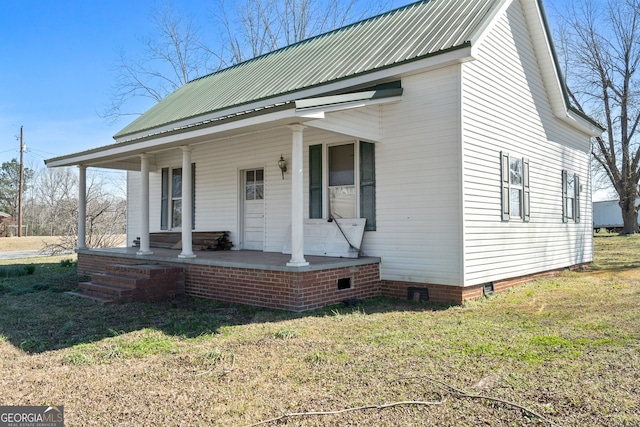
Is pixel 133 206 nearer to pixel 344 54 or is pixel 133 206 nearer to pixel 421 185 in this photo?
pixel 344 54

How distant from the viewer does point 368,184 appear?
8.67 m

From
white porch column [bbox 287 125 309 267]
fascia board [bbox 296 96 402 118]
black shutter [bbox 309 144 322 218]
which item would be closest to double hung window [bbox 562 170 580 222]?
fascia board [bbox 296 96 402 118]

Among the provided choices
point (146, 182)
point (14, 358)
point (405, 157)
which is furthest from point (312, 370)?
point (146, 182)

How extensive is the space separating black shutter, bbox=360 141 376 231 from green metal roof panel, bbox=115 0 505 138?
56.2 inches

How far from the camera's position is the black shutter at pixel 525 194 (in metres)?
9.77

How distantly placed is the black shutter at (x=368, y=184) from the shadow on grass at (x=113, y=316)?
1532 millimetres

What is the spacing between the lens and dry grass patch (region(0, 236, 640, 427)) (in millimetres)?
3516

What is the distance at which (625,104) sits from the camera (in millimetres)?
25234

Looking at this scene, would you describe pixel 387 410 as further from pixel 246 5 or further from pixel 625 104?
pixel 625 104

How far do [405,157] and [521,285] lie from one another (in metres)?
3.98

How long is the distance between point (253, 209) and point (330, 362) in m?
6.77

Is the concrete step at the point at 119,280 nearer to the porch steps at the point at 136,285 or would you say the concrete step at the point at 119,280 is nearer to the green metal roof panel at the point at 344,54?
the porch steps at the point at 136,285

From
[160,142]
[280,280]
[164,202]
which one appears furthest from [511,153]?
[164,202]

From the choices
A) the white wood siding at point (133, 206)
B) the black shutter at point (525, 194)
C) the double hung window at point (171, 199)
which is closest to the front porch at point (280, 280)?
the black shutter at point (525, 194)
